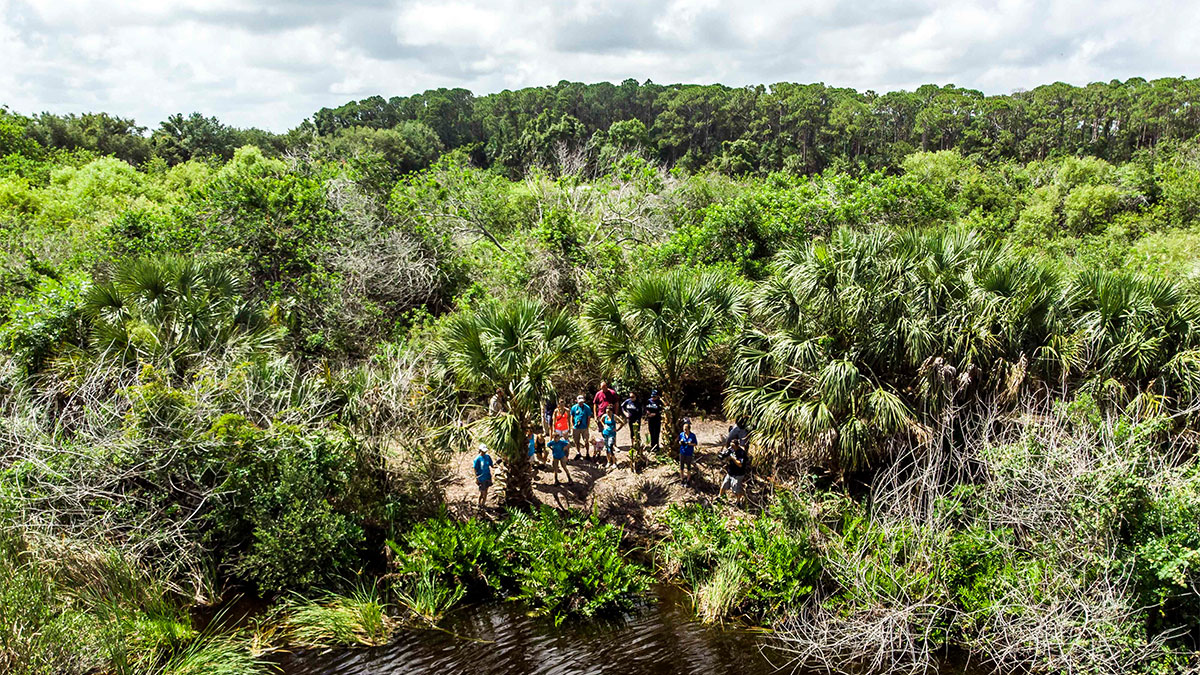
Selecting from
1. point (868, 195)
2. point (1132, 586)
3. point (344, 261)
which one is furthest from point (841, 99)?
point (1132, 586)

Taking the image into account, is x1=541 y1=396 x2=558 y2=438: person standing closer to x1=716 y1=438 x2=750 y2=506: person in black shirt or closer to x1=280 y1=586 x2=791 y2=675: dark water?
x1=716 y1=438 x2=750 y2=506: person in black shirt

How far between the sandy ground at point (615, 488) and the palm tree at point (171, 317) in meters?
4.28

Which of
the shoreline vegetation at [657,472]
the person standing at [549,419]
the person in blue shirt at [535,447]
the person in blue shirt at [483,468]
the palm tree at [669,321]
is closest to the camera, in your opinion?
the shoreline vegetation at [657,472]

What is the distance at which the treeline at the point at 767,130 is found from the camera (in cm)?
6112

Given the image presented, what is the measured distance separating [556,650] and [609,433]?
432cm

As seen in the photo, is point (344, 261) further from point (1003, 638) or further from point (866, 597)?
point (1003, 638)

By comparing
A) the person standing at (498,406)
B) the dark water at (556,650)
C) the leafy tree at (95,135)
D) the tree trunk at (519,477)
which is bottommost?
the dark water at (556,650)

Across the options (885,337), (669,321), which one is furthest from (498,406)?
(885,337)

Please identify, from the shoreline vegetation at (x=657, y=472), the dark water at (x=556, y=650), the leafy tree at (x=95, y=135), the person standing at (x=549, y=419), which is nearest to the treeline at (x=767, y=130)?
the leafy tree at (x=95, y=135)

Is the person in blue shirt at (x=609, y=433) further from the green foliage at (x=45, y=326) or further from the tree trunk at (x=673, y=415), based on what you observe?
the green foliage at (x=45, y=326)

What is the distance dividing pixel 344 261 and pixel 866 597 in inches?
544

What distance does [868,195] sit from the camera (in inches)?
688

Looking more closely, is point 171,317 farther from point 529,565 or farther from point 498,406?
point 529,565

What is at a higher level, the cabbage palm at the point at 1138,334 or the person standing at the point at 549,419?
the cabbage palm at the point at 1138,334
